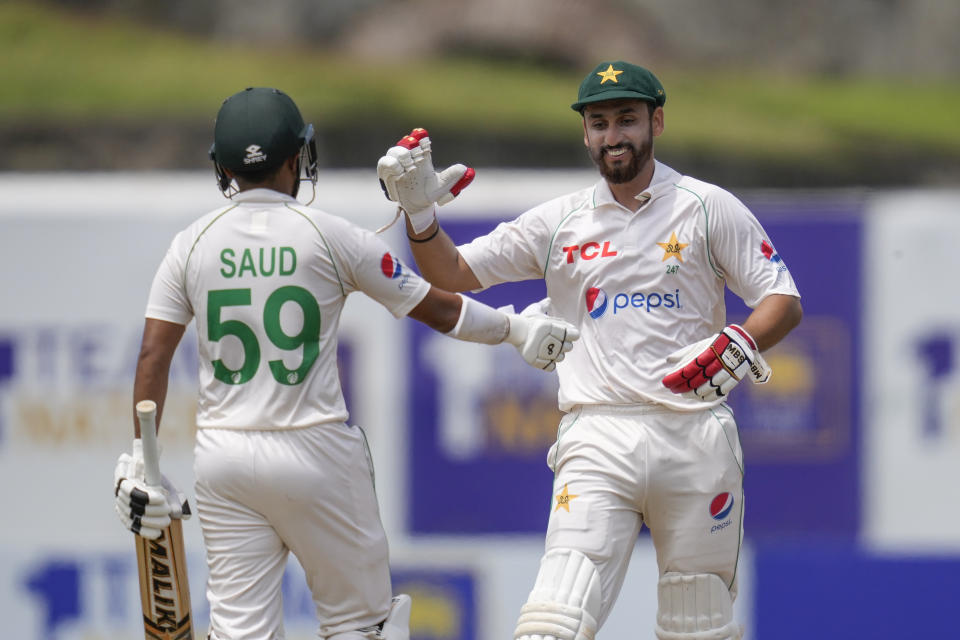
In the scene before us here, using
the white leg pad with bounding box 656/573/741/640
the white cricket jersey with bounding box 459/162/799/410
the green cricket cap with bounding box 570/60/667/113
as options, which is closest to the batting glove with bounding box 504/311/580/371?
the white cricket jersey with bounding box 459/162/799/410

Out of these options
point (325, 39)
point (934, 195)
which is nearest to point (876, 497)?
point (934, 195)

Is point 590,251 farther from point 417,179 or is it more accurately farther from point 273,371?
point 273,371

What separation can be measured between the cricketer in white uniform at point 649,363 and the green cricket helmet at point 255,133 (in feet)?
3.04

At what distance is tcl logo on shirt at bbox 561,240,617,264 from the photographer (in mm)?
4492

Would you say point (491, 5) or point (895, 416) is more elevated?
point (491, 5)

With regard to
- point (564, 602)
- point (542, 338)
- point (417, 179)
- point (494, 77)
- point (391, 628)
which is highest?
point (494, 77)

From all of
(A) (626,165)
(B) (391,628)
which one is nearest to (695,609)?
(B) (391,628)

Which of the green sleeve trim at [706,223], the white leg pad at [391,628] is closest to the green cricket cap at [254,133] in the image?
the green sleeve trim at [706,223]

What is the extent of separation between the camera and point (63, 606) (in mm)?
7789

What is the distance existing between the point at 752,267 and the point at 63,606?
193 inches

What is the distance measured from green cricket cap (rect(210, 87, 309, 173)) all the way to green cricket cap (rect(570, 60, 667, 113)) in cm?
89

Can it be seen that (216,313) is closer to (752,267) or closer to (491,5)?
(752,267)

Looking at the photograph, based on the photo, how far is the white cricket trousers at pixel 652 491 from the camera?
4336 millimetres

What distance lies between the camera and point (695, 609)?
4387 mm
